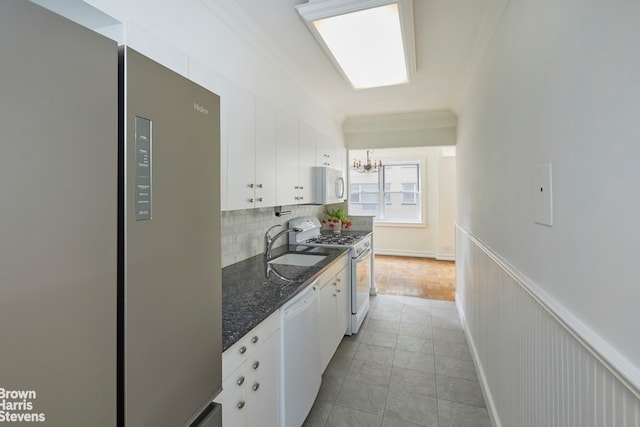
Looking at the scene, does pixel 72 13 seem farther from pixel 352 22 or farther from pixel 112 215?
pixel 352 22

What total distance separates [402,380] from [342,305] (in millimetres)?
762

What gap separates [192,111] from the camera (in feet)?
2.69

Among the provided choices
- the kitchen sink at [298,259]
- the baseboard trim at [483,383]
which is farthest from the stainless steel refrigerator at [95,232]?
the baseboard trim at [483,383]

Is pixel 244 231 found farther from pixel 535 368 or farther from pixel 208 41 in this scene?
pixel 535 368

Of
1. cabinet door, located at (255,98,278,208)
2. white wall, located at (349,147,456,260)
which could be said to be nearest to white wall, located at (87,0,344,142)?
cabinet door, located at (255,98,278,208)

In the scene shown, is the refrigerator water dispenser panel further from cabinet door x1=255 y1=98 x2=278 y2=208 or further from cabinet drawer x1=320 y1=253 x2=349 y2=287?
cabinet drawer x1=320 y1=253 x2=349 y2=287

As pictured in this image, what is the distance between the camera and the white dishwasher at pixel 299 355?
A: 153 cm

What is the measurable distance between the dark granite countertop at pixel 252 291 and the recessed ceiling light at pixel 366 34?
158 centimetres

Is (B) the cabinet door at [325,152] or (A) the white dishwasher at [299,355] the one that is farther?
(B) the cabinet door at [325,152]

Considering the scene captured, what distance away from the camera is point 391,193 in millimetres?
7195

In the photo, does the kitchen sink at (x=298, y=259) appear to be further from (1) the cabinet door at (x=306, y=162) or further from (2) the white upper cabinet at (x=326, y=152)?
(2) the white upper cabinet at (x=326, y=152)

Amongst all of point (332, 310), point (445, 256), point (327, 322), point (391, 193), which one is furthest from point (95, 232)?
point (391, 193)

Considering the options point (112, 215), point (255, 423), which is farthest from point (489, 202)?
point (112, 215)

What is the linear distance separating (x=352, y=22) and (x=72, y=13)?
5.21 feet
